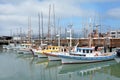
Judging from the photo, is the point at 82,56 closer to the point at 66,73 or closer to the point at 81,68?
the point at 81,68

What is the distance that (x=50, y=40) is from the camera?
6738 cm

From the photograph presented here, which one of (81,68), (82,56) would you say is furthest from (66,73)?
(82,56)

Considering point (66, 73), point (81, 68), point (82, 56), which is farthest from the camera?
point (82, 56)

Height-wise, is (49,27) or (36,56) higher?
(49,27)

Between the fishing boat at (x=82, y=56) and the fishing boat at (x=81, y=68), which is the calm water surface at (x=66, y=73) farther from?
the fishing boat at (x=82, y=56)

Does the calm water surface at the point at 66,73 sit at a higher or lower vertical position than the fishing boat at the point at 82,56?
lower

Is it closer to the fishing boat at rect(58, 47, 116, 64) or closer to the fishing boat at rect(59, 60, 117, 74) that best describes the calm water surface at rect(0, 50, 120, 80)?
the fishing boat at rect(59, 60, 117, 74)

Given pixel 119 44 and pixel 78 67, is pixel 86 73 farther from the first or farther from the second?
pixel 119 44

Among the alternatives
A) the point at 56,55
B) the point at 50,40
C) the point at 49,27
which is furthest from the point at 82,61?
the point at 50,40

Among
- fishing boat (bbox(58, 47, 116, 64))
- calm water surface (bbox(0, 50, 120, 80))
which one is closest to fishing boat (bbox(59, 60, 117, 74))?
calm water surface (bbox(0, 50, 120, 80))

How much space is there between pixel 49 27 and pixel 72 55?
22.5 m

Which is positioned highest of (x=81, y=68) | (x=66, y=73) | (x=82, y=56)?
(x=82, y=56)

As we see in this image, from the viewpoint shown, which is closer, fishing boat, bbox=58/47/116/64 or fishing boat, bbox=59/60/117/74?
fishing boat, bbox=59/60/117/74

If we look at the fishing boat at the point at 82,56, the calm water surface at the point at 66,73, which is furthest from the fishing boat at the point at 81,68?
the fishing boat at the point at 82,56
